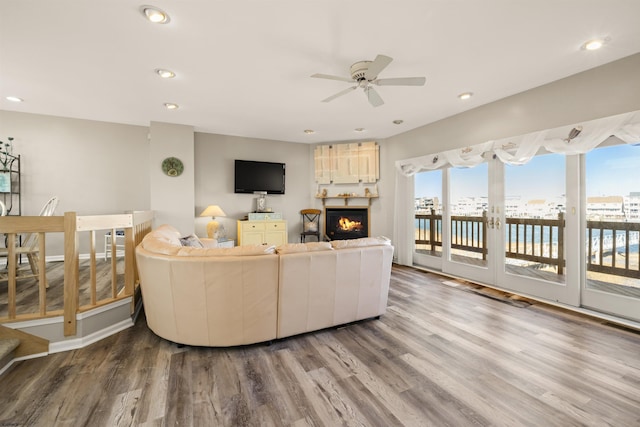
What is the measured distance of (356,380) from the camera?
1863 mm

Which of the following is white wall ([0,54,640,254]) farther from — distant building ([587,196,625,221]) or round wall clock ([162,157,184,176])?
distant building ([587,196,625,221])

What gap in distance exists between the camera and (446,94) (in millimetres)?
3525

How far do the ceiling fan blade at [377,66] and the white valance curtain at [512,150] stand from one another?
7.23 feet

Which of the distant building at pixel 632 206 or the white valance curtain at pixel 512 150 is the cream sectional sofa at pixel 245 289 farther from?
the distant building at pixel 632 206

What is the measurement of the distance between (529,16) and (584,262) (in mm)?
2630

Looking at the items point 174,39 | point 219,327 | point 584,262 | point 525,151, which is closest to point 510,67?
point 525,151

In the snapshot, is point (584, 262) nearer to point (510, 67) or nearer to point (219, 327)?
point (510, 67)

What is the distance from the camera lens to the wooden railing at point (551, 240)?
2.81m

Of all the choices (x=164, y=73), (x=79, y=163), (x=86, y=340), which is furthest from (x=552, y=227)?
(x=79, y=163)

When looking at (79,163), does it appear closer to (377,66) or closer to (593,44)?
(377,66)

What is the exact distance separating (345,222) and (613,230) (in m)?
4.14

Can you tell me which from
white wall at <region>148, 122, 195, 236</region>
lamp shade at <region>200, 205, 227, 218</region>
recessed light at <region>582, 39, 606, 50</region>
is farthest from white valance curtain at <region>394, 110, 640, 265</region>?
white wall at <region>148, 122, 195, 236</region>

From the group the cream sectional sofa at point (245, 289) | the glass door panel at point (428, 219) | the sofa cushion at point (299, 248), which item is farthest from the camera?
the glass door panel at point (428, 219)

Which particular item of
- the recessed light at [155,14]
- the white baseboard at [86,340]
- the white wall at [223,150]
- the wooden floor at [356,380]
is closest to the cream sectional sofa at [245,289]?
the wooden floor at [356,380]
